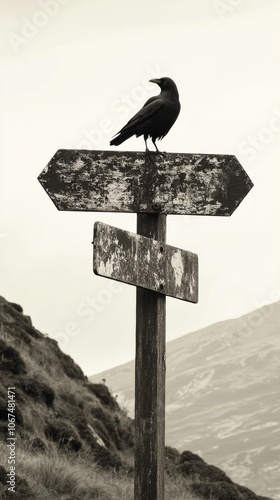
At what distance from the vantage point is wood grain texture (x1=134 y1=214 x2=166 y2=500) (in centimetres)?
561

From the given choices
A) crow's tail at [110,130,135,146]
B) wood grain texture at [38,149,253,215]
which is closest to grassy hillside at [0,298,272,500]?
crow's tail at [110,130,135,146]

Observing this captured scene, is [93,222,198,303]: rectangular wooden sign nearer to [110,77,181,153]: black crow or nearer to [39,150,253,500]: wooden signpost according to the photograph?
[39,150,253,500]: wooden signpost

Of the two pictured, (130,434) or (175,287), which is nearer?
(175,287)

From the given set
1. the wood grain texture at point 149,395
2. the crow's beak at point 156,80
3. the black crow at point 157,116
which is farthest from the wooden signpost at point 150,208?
the crow's beak at point 156,80

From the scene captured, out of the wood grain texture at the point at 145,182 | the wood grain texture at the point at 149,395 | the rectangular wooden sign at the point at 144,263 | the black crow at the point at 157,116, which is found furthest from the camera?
the black crow at the point at 157,116

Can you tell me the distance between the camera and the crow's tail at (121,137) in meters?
6.80

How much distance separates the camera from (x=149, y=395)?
5656mm

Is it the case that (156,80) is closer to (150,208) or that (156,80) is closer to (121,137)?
(121,137)

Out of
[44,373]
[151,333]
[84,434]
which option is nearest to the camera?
[151,333]

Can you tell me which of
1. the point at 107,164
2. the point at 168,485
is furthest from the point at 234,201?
the point at 168,485

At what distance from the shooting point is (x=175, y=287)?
19.1 ft

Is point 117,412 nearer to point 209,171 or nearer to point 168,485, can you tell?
point 168,485

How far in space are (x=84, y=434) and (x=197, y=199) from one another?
10371 mm

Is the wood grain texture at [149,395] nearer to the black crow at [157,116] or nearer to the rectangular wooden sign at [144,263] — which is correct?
the rectangular wooden sign at [144,263]
